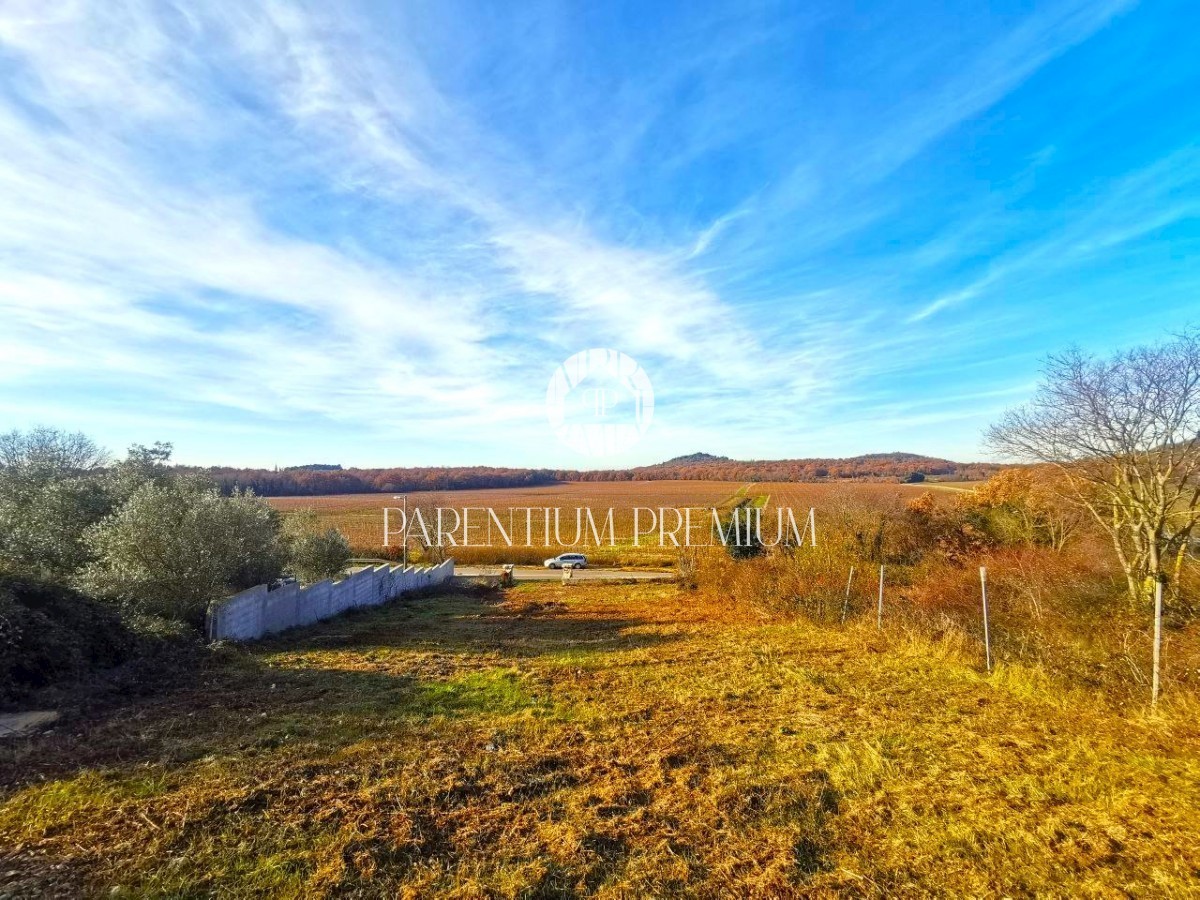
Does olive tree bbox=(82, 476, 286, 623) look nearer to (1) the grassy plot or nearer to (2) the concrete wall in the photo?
(2) the concrete wall

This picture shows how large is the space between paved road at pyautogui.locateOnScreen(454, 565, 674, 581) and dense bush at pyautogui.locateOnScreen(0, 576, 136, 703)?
59.8 feet

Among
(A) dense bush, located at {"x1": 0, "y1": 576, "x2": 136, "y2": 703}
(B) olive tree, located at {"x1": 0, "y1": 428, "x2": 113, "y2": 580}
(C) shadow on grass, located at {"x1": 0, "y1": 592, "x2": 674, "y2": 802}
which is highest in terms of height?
(B) olive tree, located at {"x1": 0, "y1": 428, "x2": 113, "y2": 580}

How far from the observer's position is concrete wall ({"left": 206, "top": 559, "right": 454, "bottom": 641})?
10008 mm

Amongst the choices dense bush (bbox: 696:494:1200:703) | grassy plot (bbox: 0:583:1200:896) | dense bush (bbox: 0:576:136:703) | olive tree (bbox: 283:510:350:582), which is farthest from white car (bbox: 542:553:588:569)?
dense bush (bbox: 0:576:136:703)

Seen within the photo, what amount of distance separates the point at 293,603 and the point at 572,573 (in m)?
15.8

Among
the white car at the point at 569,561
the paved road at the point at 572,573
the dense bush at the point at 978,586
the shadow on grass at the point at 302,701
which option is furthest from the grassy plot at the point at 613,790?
the white car at the point at 569,561

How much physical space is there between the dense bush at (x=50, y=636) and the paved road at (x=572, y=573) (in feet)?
59.8

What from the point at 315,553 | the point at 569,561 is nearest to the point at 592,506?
the point at 569,561

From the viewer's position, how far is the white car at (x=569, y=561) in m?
29.3

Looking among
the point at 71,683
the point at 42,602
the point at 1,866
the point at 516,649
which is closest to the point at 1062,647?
the point at 516,649

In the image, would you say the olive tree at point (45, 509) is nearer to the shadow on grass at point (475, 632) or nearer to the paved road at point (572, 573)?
the shadow on grass at point (475, 632)

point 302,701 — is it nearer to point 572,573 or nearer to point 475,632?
point 475,632

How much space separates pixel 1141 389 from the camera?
500 inches

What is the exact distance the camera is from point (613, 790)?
14.0ft
